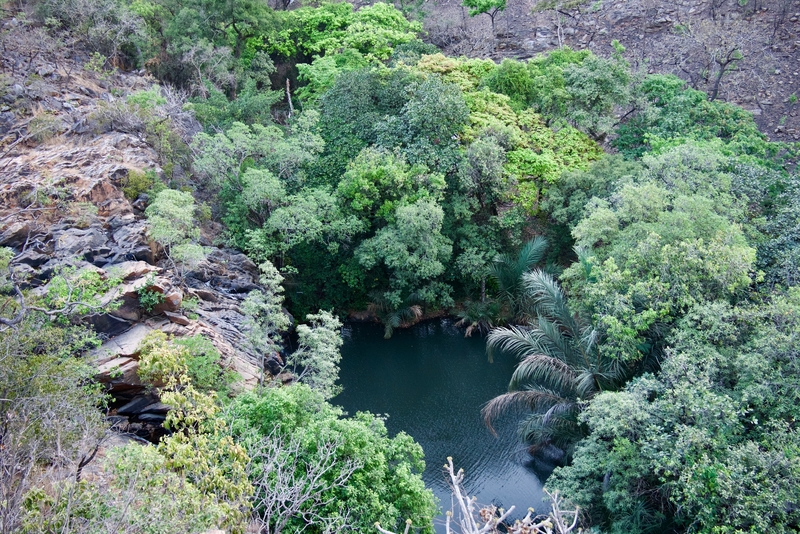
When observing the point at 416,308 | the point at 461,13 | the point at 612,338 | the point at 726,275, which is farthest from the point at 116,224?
the point at 461,13

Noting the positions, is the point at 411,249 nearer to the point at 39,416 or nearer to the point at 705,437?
the point at 705,437

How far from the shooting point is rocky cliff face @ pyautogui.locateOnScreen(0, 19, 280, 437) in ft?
50.0

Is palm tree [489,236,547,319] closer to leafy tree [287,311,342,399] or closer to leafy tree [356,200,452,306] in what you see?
leafy tree [356,200,452,306]

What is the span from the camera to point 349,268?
22.6 metres

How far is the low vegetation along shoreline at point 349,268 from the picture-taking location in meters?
11.1

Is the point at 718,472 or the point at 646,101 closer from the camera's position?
the point at 718,472

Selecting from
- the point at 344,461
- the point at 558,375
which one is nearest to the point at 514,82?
the point at 558,375

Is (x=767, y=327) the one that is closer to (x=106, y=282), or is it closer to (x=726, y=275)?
(x=726, y=275)

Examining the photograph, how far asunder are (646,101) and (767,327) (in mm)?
12961

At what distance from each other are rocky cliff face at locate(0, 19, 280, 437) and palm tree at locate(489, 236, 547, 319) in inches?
332

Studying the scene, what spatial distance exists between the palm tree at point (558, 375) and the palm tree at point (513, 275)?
5139 millimetres

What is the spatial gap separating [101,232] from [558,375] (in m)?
13.1

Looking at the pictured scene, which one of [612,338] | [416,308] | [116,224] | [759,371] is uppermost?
[759,371]

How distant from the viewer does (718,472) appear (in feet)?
36.2
